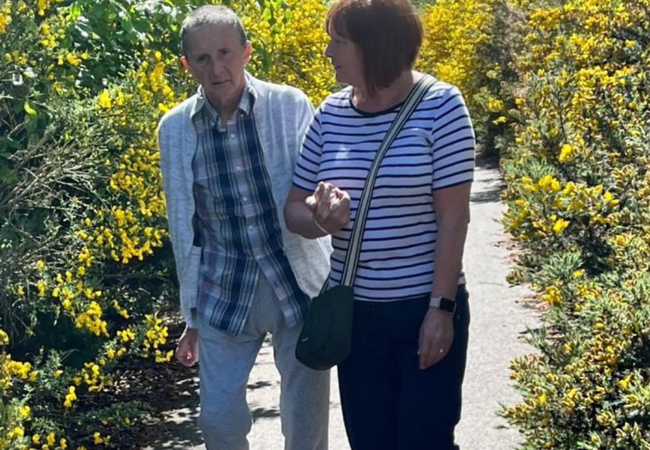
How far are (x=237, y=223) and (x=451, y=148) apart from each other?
0.90 metres

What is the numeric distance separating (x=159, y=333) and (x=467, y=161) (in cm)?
242

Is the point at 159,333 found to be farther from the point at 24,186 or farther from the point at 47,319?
the point at 24,186

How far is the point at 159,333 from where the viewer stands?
5.39 meters

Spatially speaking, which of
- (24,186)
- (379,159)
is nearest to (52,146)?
(24,186)

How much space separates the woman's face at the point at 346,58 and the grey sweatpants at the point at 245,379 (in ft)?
2.72

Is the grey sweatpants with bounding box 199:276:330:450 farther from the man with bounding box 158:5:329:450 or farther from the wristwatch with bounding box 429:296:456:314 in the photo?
the wristwatch with bounding box 429:296:456:314

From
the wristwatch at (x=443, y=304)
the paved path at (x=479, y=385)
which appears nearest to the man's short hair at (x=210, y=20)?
the wristwatch at (x=443, y=304)

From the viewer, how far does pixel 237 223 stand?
13.0 ft

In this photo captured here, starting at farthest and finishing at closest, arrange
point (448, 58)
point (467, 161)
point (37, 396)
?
point (448, 58) < point (37, 396) < point (467, 161)

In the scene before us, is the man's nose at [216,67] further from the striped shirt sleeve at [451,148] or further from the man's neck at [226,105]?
the striped shirt sleeve at [451,148]

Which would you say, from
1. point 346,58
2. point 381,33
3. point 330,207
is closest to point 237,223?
point 330,207

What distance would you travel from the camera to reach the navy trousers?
344cm

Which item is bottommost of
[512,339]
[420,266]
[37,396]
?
[512,339]

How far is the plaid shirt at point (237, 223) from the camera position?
3.95 meters
